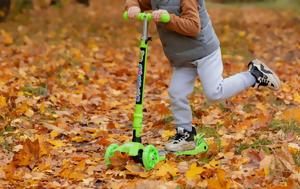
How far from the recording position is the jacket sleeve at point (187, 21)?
4939 mm

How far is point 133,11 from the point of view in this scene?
5.03 meters

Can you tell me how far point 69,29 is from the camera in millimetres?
14266

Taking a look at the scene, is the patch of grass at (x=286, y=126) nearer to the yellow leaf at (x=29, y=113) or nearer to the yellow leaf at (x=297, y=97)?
the yellow leaf at (x=297, y=97)

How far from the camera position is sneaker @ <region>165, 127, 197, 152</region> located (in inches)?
211

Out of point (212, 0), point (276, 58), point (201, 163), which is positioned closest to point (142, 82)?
point (201, 163)

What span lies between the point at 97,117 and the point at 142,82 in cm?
209

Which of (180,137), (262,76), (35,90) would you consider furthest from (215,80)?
(35,90)

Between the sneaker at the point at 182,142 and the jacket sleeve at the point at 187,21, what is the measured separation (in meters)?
0.92

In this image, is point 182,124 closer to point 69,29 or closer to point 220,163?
point 220,163

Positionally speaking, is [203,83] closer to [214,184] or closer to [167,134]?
[167,134]

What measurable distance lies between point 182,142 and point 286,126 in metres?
1.15

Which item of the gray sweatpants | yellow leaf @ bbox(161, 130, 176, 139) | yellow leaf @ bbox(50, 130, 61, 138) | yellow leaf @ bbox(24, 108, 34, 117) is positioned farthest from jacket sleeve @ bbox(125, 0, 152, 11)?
yellow leaf @ bbox(24, 108, 34, 117)

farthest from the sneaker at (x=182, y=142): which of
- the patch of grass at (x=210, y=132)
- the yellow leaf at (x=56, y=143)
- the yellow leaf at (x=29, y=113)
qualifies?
the yellow leaf at (x=29, y=113)

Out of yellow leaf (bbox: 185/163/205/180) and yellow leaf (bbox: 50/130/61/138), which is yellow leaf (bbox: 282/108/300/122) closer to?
yellow leaf (bbox: 185/163/205/180)
